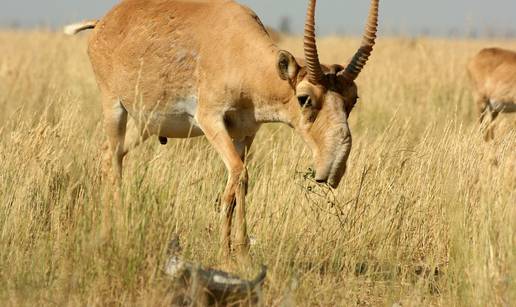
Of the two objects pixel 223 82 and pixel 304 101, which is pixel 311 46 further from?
pixel 223 82

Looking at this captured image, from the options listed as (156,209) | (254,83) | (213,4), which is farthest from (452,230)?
(213,4)

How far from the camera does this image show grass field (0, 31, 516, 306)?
17.6 feet

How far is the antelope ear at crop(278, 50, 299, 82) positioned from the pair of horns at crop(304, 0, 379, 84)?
180 mm

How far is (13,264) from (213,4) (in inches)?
115

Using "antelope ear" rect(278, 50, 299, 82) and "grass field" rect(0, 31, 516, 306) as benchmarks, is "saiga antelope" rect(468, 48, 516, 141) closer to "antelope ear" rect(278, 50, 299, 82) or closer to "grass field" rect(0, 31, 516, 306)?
"grass field" rect(0, 31, 516, 306)

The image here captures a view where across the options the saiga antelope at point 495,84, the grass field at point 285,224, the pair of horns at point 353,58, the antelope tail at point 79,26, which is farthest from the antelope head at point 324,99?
the saiga antelope at point 495,84

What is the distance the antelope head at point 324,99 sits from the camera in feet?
20.3

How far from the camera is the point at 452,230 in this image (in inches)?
256

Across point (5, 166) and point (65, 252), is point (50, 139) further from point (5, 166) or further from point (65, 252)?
point (65, 252)

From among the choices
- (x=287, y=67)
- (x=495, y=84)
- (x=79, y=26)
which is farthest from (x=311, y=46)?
(x=495, y=84)

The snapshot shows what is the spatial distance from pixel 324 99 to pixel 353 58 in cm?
38

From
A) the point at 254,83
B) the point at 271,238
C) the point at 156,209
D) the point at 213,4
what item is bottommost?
the point at 271,238

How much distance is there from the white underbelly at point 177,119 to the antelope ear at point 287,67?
3.04 ft

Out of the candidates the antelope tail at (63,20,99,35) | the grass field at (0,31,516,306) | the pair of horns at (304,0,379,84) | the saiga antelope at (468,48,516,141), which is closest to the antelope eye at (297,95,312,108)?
the pair of horns at (304,0,379,84)
